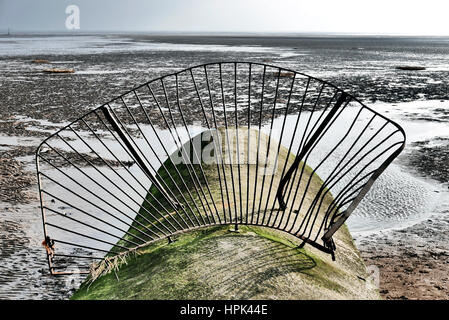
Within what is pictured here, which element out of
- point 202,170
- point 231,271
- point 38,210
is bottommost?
point 38,210

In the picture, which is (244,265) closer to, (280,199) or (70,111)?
(280,199)

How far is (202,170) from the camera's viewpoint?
3.06 m

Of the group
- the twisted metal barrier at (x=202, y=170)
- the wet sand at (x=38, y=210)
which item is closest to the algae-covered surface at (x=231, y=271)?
the twisted metal barrier at (x=202, y=170)

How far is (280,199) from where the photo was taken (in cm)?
295

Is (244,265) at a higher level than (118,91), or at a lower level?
lower

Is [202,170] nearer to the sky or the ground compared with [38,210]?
nearer to the sky

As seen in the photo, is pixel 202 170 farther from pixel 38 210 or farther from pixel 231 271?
pixel 38 210

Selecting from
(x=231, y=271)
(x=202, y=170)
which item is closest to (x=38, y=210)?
(x=202, y=170)

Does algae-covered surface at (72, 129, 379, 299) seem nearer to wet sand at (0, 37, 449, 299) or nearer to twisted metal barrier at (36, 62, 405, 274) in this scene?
twisted metal barrier at (36, 62, 405, 274)

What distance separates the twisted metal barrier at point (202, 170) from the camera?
98.5 inches

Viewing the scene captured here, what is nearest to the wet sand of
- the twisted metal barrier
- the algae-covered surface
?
the twisted metal barrier
